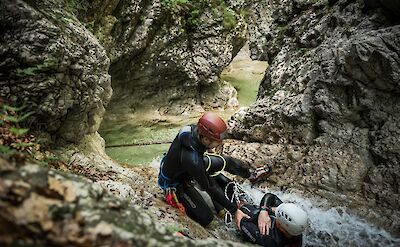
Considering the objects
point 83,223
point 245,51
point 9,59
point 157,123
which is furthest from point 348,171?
point 245,51

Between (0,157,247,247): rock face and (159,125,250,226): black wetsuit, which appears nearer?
(0,157,247,247): rock face

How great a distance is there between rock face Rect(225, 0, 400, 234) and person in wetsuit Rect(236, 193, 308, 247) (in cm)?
159

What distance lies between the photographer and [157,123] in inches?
475

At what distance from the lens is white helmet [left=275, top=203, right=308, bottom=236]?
14.4 feet

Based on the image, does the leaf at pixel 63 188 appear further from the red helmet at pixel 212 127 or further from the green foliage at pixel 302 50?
the green foliage at pixel 302 50

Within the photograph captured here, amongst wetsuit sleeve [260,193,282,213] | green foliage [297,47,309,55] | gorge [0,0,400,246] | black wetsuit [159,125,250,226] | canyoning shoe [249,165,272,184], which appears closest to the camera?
gorge [0,0,400,246]

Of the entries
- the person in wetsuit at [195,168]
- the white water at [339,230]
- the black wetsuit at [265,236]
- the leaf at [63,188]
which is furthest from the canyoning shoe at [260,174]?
the leaf at [63,188]

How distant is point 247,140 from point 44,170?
6489 mm

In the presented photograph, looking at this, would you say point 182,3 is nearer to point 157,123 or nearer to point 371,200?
point 157,123

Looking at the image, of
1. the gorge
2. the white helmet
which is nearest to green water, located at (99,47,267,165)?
the gorge

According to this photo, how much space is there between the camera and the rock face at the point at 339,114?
5746 mm

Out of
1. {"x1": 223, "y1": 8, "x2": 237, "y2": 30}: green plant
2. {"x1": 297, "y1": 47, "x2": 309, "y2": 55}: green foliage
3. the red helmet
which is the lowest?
the red helmet

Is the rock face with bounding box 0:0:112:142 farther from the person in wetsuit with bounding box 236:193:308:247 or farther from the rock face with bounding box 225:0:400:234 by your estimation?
the rock face with bounding box 225:0:400:234

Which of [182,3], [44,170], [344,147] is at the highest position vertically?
[182,3]
